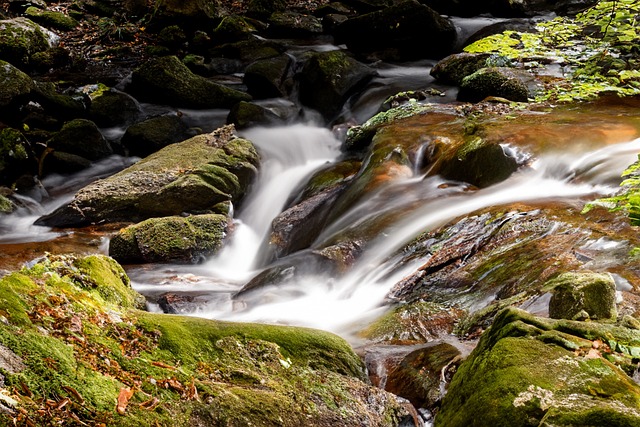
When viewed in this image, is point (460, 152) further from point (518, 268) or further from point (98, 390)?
point (98, 390)

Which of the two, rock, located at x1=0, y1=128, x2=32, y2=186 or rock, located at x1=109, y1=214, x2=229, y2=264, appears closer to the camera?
rock, located at x1=109, y1=214, x2=229, y2=264

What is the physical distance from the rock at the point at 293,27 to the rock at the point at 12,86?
949 cm

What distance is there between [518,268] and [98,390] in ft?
12.7

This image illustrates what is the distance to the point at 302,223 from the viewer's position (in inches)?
350

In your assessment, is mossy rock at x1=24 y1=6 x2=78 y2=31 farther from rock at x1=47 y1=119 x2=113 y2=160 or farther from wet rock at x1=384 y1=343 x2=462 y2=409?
wet rock at x1=384 y1=343 x2=462 y2=409

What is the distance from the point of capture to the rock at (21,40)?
16.7 metres

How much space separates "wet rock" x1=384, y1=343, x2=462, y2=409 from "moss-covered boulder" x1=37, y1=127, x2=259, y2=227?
6.81 meters

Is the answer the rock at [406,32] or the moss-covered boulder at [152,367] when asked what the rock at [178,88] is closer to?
the rock at [406,32]

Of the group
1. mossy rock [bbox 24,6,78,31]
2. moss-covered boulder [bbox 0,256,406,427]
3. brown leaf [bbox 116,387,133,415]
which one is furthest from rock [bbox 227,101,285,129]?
brown leaf [bbox 116,387,133,415]

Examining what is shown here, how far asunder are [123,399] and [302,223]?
6711mm

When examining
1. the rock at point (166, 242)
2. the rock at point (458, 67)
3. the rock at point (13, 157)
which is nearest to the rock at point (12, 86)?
the rock at point (13, 157)

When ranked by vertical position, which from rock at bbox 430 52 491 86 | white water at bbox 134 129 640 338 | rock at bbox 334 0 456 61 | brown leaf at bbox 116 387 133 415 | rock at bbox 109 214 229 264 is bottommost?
rock at bbox 109 214 229 264

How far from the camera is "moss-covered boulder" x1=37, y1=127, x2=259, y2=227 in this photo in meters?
9.95

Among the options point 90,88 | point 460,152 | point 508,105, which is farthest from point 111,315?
point 90,88
